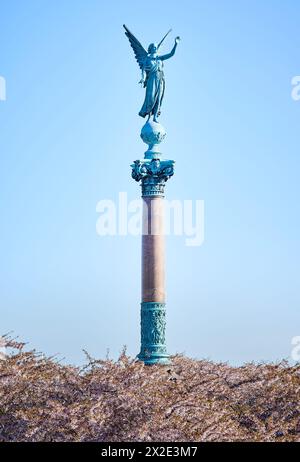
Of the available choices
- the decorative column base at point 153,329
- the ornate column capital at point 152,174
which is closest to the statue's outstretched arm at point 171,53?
the ornate column capital at point 152,174

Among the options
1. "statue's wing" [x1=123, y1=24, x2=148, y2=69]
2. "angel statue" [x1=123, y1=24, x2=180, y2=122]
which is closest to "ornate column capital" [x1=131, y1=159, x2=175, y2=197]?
"angel statue" [x1=123, y1=24, x2=180, y2=122]

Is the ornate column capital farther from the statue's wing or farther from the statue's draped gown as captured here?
the statue's wing

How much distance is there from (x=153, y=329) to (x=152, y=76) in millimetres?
9348

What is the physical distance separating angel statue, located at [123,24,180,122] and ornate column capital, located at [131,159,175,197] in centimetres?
203

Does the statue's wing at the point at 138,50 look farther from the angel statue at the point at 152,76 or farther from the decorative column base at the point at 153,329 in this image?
the decorative column base at the point at 153,329

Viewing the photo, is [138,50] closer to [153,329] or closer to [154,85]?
[154,85]

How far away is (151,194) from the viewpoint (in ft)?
140

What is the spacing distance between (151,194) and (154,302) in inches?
154

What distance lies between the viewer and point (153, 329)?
4234 cm

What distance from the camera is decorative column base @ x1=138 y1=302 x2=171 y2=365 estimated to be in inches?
1663

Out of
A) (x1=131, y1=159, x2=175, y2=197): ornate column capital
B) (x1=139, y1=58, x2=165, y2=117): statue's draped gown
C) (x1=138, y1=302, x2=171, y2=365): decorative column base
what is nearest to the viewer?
(x1=138, y1=302, x2=171, y2=365): decorative column base

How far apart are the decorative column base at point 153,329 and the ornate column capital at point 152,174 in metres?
4.11
